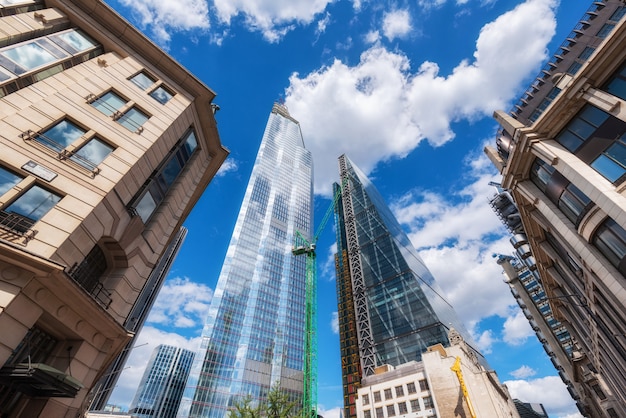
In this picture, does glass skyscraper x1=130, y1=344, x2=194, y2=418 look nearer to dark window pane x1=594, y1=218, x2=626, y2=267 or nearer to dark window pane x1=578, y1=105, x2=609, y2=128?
dark window pane x1=594, y1=218, x2=626, y2=267

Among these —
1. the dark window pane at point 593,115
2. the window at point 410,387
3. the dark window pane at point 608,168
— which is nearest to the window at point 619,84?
the dark window pane at point 593,115

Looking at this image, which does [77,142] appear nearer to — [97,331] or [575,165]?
[97,331]

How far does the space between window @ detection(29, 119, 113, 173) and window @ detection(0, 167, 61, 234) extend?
192 cm

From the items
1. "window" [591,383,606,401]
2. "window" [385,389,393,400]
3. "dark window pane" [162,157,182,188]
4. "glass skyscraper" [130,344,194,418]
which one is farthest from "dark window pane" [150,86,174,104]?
"glass skyscraper" [130,344,194,418]

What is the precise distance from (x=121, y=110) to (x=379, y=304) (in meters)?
97.6

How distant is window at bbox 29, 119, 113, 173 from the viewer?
41.3 ft

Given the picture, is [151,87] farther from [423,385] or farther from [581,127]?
[423,385]

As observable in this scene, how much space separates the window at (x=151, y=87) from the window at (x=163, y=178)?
8.37ft

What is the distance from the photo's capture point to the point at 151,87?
1895cm

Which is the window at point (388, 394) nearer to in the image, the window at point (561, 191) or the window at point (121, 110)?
the window at point (561, 191)

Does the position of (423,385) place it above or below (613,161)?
above

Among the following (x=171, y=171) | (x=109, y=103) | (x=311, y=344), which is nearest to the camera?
(x=109, y=103)

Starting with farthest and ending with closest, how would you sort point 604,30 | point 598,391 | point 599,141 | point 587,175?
point 598,391
point 604,30
point 599,141
point 587,175

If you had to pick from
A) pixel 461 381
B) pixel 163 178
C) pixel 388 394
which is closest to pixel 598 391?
pixel 461 381
